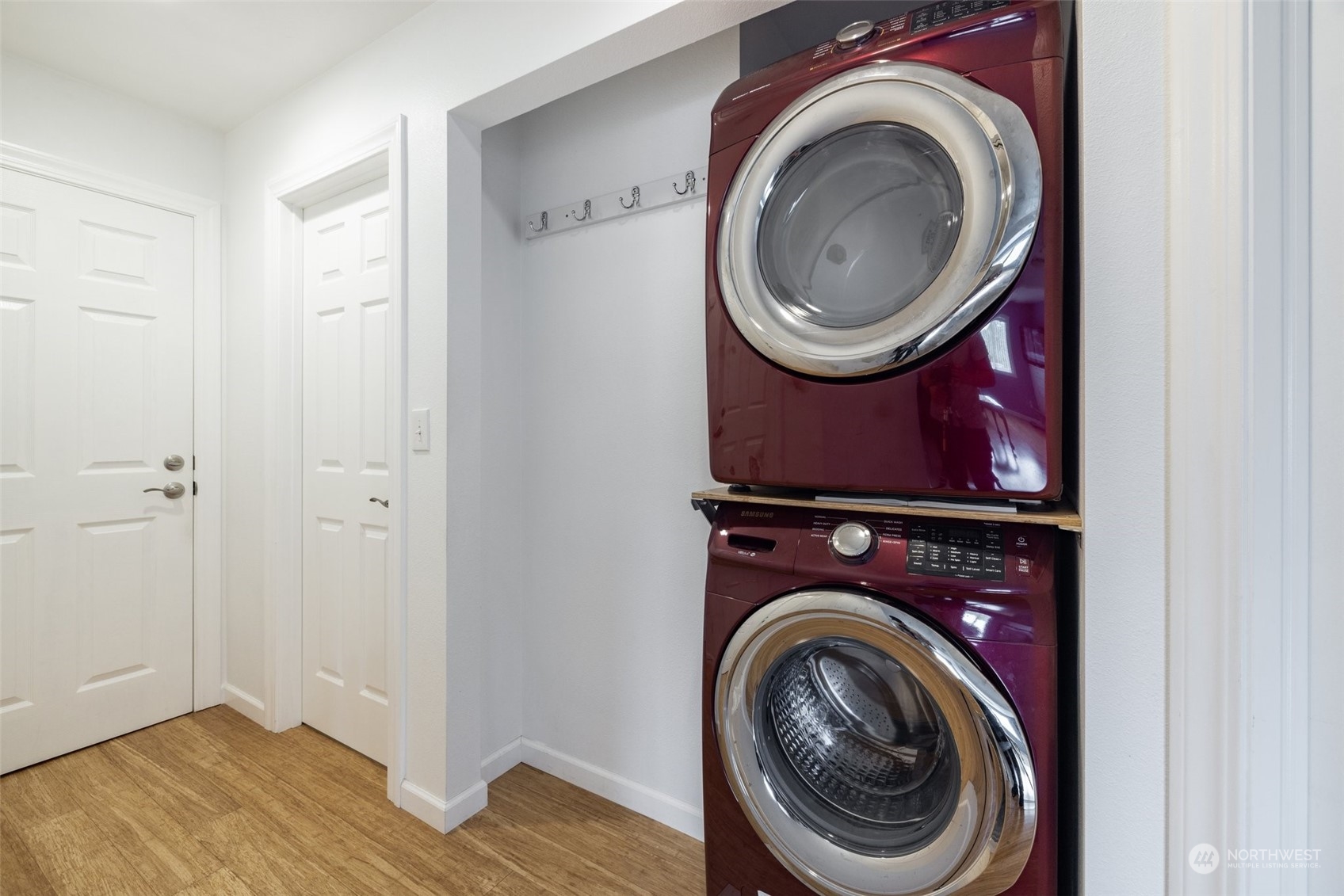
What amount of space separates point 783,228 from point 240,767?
2.46m

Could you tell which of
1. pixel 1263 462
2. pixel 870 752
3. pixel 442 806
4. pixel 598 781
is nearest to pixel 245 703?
pixel 442 806

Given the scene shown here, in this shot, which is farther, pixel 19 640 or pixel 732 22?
pixel 19 640

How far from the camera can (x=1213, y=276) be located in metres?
0.74

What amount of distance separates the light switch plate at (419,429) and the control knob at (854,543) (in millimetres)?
1271

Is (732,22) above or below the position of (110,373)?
above

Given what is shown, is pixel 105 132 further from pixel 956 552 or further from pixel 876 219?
pixel 956 552

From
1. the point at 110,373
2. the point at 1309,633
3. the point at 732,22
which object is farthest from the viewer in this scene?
the point at 110,373

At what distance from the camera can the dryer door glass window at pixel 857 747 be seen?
102cm

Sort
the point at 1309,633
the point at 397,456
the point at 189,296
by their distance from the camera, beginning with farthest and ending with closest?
the point at 189,296
the point at 397,456
the point at 1309,633

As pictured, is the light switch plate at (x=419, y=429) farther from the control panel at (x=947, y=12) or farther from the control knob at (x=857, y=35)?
the control panel at (x=947, y=12)

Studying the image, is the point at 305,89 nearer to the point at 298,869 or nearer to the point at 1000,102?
the point at 1000,102

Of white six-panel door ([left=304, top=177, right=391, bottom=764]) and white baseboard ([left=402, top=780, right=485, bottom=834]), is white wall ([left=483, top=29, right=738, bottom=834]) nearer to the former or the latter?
white baseboard ([left=402, top=780, right=485, bottom=834])

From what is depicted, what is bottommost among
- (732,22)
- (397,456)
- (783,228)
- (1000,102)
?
(397,456)

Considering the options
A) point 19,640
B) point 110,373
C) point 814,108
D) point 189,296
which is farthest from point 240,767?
point 814,108
